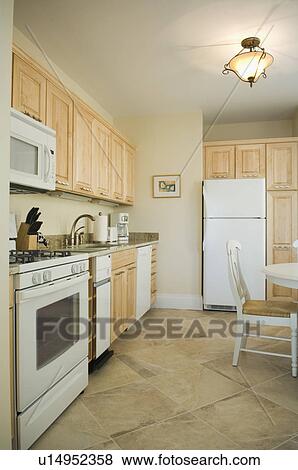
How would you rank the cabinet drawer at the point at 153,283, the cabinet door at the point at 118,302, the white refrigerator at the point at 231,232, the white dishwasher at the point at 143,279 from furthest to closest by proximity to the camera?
the cabinet drawer at the point at 153,283
the white refrigerator at the point at 231,232
the white dishwasher at the point at 143,279
the cabinet door at the point at 118,302

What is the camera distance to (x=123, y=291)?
311cm

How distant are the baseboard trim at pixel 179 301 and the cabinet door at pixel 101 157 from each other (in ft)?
5.67

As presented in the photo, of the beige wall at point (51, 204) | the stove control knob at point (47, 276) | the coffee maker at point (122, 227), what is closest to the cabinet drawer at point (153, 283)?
the coffee maker at point (122, 227)

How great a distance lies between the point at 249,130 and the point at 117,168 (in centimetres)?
230

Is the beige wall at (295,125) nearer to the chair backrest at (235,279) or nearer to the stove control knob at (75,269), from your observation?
the chair backrest at (235,279)

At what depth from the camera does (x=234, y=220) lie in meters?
4.23

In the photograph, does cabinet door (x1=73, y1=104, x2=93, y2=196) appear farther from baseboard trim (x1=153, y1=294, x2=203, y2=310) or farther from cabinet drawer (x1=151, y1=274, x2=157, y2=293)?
→ baseboard trim (x1=153, y1=294, x2=203, y2=310)

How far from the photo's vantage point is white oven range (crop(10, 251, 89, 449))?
4.98 feet

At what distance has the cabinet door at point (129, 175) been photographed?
171 inches

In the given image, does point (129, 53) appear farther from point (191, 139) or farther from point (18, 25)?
point (191, 139)

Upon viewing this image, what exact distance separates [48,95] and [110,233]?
1.73 m

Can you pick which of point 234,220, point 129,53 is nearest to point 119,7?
point 129,53

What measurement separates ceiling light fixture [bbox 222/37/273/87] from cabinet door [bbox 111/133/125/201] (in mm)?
1568

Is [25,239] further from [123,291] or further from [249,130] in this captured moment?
[249,130]
